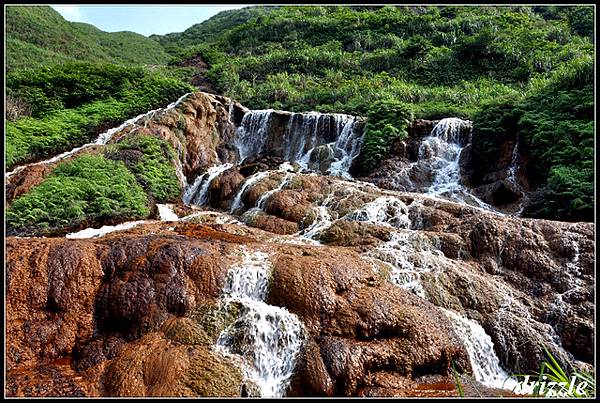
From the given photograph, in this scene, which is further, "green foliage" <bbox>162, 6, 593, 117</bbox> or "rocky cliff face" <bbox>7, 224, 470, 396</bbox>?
"green foliage" <bbox>162, 6, 593, 117</bbox>

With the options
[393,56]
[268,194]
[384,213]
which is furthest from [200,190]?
[393,56]

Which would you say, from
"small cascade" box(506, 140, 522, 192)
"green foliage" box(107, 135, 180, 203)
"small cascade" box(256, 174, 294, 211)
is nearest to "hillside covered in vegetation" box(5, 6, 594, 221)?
"small cascade" box(506, 140, 522, 192)

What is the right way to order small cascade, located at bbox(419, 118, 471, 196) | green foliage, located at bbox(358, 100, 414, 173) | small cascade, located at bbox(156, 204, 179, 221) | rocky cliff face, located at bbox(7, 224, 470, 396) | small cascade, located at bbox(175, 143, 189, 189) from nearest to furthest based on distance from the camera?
1. rocky cliff face, located at bbox(7, 224, 470, 396)
2. small cascade, located at bbox(156, 204, 179, 221)
3. small cascade, located at bbox(175, 143, 189, 189)
4. small cascade, located at bbox(419, 118, 471, 196)
5. green foliage, located at bbox(358, 100, 414, 173)

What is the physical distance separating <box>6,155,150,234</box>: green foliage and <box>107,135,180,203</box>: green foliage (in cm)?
66

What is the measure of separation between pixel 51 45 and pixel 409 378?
4637 centimetres

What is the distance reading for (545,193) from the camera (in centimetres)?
1491

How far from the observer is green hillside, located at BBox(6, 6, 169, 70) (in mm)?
35375

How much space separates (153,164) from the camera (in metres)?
17.0

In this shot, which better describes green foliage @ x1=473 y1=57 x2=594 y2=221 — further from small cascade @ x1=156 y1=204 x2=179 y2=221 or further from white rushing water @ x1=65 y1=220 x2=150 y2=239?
white rushing water @ x1=65 y1=220 x2=150 y2=239

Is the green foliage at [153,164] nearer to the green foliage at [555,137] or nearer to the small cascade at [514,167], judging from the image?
the green foliage at [555,137]

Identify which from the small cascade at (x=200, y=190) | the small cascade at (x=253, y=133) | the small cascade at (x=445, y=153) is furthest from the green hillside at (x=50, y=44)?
the small cascade at (x=445, y=153)

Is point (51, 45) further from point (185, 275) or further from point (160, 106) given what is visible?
point (185, 275)

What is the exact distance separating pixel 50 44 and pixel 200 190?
33.7 m

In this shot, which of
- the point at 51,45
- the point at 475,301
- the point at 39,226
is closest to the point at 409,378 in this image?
the point at 475,301
